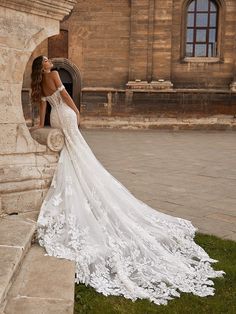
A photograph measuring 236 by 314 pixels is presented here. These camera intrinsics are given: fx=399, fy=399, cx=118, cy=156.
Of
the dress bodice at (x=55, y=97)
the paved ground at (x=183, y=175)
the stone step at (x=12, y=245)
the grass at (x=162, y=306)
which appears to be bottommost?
the grass at (x=162, y=306)

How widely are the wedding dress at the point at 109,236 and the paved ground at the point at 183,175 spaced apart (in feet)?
3.11

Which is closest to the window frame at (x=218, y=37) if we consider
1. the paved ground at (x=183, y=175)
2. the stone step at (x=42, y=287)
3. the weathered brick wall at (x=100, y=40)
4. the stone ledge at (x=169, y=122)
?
the weathered brick wall at (x=100, y=40)

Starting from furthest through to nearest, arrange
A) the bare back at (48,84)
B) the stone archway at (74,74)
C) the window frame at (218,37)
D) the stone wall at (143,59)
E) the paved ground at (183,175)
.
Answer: the stone archway at (74,74), the window frame at (218,37), the stone wall at (143,59), the paved ground at (183,175), the bare back at (48,84)

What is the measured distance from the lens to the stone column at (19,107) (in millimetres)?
3488

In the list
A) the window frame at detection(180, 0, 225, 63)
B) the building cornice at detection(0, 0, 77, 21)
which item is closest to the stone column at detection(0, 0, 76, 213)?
the building cornice at detection(0, 0, 77, 21)

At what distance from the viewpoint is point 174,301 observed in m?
2.90

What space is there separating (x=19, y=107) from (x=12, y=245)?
131 centimetres

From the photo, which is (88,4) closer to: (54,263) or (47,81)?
(47,81)

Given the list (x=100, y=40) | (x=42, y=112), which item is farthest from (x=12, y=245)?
(x=100, y=40)

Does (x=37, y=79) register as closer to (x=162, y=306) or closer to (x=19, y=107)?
(x=19, y=107)

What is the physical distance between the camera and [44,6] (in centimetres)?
364

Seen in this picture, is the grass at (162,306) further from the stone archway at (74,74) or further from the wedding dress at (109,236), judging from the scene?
the stone archway at (74,74)

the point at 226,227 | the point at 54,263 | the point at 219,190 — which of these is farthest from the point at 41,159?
the point at 219,190

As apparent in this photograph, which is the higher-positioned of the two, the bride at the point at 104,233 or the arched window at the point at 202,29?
the arched window at the point at 202,29
